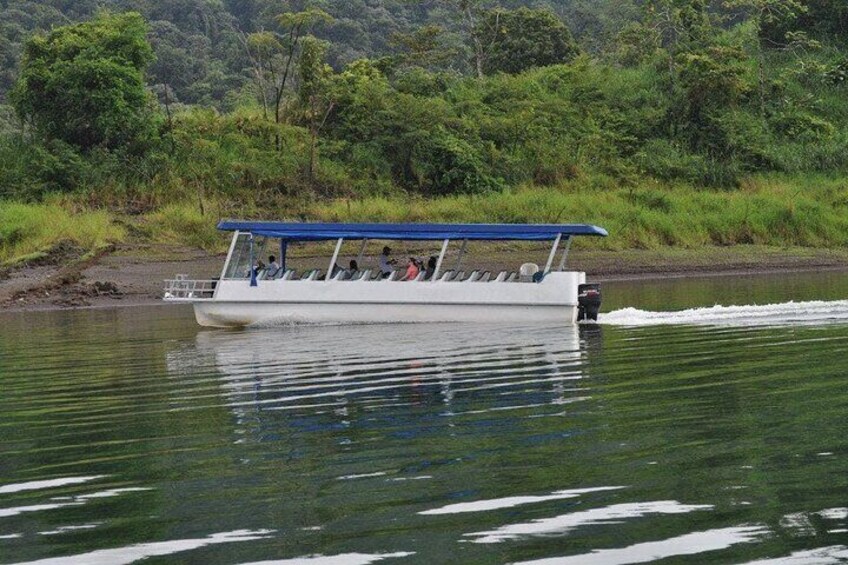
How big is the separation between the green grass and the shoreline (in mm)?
588

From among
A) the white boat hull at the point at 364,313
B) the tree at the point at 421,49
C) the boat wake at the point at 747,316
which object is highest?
the tree at the point at 421,49

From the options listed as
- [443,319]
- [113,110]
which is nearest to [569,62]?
[113,110]

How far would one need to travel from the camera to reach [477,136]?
49188 mm

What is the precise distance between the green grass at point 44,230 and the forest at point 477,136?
0.08 m

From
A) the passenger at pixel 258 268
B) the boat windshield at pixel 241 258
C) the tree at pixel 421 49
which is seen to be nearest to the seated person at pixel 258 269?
the passenger at pixel 258 268

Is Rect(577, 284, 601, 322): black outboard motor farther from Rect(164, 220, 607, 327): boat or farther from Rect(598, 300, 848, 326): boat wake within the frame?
Rect(598, 300, 848, 326): boat wake

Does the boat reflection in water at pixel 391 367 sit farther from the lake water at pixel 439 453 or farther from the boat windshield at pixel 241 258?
the boat windshield at pixel 241 258

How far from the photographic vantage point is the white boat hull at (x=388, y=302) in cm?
2711

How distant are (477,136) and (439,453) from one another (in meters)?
38.1

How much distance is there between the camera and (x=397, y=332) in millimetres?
25781

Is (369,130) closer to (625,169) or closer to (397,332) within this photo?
(625,169)

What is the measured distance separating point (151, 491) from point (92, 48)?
3449cm

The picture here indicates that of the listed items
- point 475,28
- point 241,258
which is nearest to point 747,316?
point 241,258

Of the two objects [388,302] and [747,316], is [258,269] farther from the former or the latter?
[747,316]
